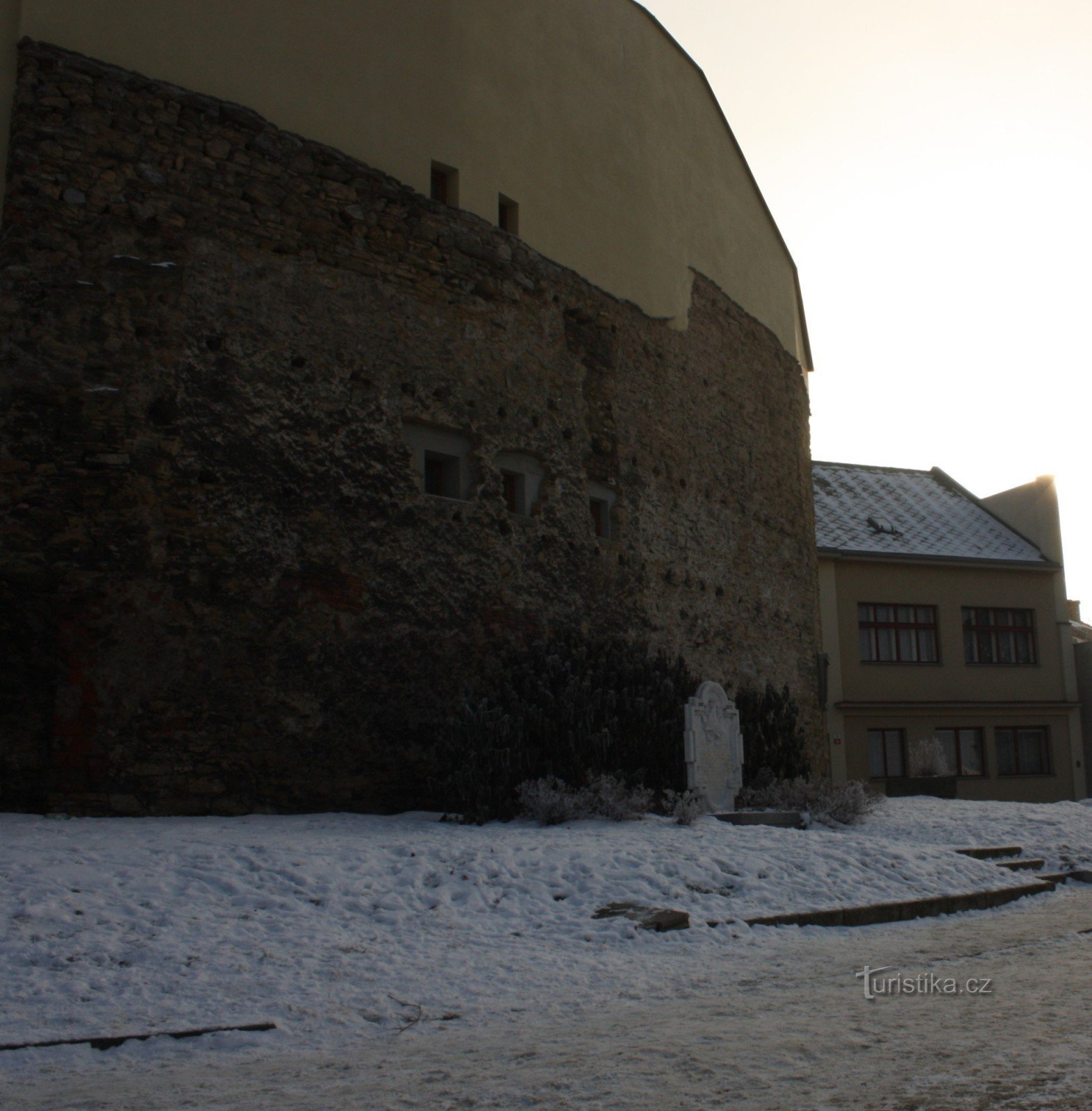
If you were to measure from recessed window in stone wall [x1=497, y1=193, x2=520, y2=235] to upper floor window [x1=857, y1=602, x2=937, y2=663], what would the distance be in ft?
42.2

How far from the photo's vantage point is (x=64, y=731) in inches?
347

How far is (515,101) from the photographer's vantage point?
537 inches

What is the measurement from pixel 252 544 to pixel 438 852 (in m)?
3.77

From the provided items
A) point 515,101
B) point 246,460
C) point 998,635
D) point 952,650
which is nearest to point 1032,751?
point 998,635

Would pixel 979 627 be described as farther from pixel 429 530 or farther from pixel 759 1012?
pixel 759 1012

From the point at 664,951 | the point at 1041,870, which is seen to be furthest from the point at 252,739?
the point at 1041,870

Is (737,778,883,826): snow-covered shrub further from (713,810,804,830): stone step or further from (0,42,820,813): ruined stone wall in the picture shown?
(0,42,820,813): ruined stone wall

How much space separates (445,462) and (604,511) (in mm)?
2647

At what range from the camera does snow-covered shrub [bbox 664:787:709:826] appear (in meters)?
9.91

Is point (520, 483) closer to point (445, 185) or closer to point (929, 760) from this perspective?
point (445, 185)

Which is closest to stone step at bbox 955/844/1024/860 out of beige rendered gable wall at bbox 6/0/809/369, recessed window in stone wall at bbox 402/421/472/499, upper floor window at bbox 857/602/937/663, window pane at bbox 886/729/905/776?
recessed window in stone wall at bbox 402/421/472/499

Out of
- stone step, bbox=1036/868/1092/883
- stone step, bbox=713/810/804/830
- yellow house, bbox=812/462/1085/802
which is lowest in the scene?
stone step, bbox=1036/868/1092/883

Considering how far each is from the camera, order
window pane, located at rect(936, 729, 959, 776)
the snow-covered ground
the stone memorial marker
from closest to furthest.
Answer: the snow-covered ground < the stone memorial marker < window pane, located at rect(936, 729, 959, 776)

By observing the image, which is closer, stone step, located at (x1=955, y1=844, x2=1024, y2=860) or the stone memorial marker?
stone step, located at (x1=955, y1=844, x2=1024, y2=860)
